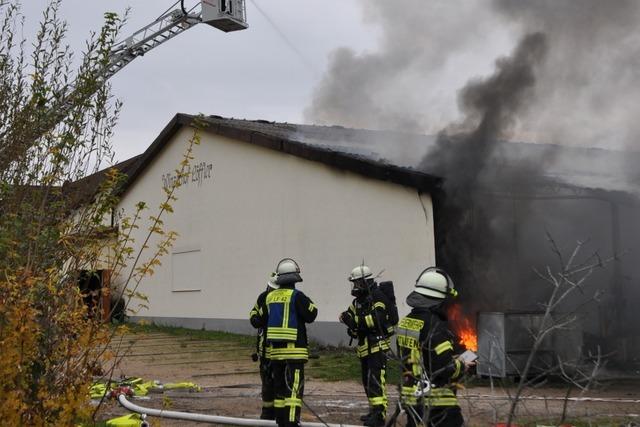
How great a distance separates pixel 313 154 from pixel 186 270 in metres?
6.28

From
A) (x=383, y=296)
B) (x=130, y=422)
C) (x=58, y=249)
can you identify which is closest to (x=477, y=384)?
(x=383, y=296)

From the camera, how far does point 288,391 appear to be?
649cm

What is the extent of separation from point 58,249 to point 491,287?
29.9 feet

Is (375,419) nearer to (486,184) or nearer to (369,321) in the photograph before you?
(369,321)

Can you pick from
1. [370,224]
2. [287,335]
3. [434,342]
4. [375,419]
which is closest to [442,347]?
[434,342]

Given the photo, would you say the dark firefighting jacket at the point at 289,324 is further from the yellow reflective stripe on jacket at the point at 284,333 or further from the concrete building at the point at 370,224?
the concrete building at the point at 370,224

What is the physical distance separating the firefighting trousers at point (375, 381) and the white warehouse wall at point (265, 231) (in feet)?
17.0

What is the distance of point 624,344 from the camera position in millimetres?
12625

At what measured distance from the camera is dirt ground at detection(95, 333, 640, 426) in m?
7.54

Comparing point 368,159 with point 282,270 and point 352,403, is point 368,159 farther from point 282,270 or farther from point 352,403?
point 282,270

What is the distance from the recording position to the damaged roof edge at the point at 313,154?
12.9 m

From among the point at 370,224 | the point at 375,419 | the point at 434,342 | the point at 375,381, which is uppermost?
the point at 370,224

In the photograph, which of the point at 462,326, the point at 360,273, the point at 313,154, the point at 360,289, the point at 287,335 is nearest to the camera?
the point at 287,335

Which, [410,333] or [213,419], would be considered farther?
[213,419]
